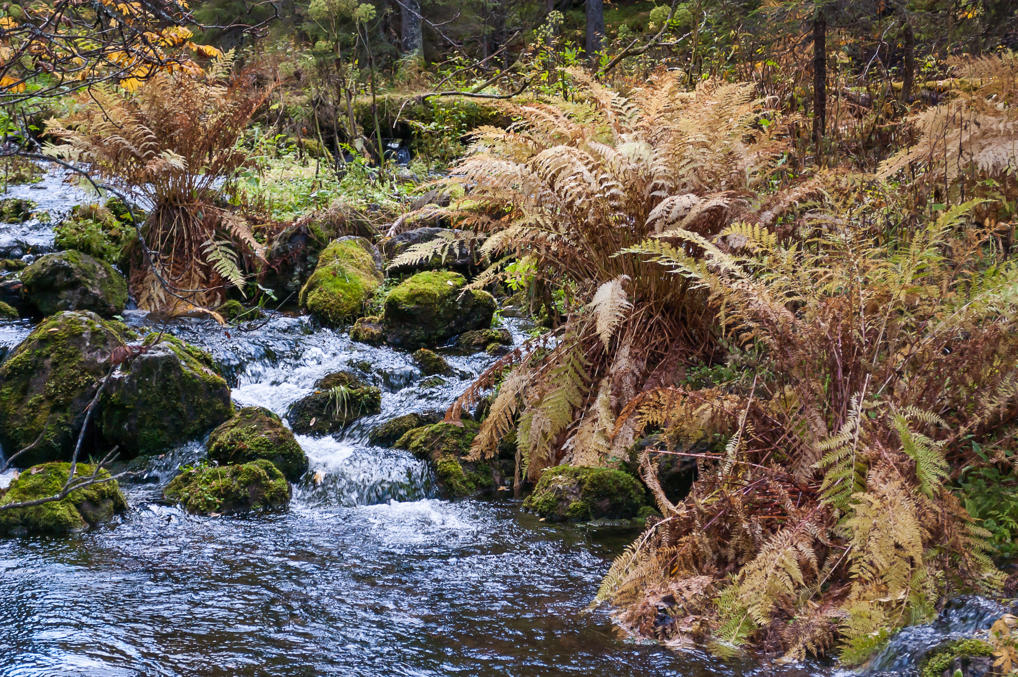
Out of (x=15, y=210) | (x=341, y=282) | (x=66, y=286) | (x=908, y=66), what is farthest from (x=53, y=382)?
(x=908, y=66)

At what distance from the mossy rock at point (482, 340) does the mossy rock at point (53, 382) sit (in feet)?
9.74

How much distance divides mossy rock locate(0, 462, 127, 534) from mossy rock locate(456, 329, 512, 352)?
352cm

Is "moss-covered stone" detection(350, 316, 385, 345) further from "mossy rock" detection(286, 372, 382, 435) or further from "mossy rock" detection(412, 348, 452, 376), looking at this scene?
"mossy rock" detection(286, 372, 382, 435)

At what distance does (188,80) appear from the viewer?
8102 mm

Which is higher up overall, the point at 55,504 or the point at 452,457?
the point at 55,504

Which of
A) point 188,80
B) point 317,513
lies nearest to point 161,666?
point 317,513

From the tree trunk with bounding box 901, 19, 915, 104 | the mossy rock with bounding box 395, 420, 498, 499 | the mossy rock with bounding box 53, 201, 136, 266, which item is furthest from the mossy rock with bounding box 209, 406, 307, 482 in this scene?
the tree trunk with bounding box 901, 19, 915, 104

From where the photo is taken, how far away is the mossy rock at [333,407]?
20.5 ft

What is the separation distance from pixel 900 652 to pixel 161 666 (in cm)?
242

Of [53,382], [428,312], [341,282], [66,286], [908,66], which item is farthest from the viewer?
[341,282]

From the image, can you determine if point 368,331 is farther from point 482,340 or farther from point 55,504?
point 55,504

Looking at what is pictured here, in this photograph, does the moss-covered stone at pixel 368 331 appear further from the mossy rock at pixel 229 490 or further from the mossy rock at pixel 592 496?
the mossy rock at pixel 592 496

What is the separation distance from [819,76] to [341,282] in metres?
5.02

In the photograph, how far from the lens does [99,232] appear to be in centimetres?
886
